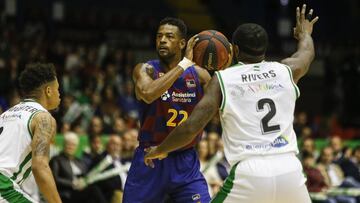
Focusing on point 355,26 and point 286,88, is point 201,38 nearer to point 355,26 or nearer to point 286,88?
point 286,88

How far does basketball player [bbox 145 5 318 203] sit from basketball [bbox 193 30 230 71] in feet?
2.77

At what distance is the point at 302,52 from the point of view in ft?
19.9

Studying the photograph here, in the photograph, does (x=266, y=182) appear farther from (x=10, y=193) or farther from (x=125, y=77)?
(x=125, y=77)

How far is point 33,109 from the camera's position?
5.96 m

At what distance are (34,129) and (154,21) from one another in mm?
15927

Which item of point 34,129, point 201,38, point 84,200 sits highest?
point 201,38

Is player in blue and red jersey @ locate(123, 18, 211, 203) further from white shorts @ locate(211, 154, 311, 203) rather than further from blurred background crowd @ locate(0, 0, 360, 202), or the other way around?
blurred background crowd @ locate(0, 0, 360, 202)

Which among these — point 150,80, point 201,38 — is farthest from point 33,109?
point 201,38

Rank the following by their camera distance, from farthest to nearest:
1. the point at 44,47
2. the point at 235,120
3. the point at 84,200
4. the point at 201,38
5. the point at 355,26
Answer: the point at 355,26
the point at 44,47
the point at 84,200
the point at 201,38
the point at 235,120

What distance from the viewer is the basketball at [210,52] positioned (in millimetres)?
6508

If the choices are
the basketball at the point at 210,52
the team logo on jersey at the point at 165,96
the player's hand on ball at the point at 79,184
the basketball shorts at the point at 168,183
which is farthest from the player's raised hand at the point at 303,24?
the player's hand on ball at the point at 79,184

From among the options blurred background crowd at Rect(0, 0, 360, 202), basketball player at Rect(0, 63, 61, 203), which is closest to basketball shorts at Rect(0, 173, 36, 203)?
basketball player at Rect(0, 63, 61, 203)

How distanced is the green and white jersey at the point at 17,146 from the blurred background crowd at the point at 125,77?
5.00m

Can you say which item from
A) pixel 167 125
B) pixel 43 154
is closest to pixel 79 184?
pixel 167 125
